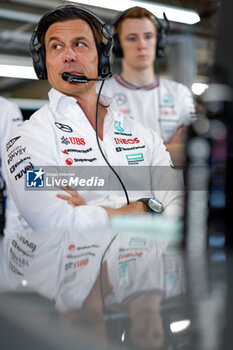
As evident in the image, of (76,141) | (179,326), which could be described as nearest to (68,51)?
(76,141)

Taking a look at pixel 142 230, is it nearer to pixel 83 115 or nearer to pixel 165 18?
pixel 83 115

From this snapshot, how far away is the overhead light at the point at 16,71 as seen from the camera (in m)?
1.16

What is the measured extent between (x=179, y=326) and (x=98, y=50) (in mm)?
919

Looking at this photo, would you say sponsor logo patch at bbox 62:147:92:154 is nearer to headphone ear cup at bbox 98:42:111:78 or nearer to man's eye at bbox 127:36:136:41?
headphone ear cup at bbox 98:42:111:78

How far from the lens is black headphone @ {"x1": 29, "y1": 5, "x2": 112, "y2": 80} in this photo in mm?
1161

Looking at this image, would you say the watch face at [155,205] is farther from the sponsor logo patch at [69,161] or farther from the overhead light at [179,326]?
the overhead light at [179,326]

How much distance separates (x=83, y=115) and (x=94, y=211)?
300 millimetres

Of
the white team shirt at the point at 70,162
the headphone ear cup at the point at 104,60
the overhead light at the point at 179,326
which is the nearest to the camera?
the overhead light at the point at 179,326

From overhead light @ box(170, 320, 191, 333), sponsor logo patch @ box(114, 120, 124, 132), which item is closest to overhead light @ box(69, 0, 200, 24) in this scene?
sponsor logo patch @ box(114, 120, 124, 132)

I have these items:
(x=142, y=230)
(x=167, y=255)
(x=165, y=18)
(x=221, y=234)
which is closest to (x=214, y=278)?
(x=167, y=255)

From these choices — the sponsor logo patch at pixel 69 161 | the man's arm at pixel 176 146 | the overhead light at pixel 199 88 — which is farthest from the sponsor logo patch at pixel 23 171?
the overhead light at pixel 199 88

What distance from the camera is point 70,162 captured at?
1.16 m

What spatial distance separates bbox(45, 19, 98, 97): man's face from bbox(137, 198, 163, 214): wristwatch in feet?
1.31

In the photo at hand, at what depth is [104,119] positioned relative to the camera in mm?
1236
